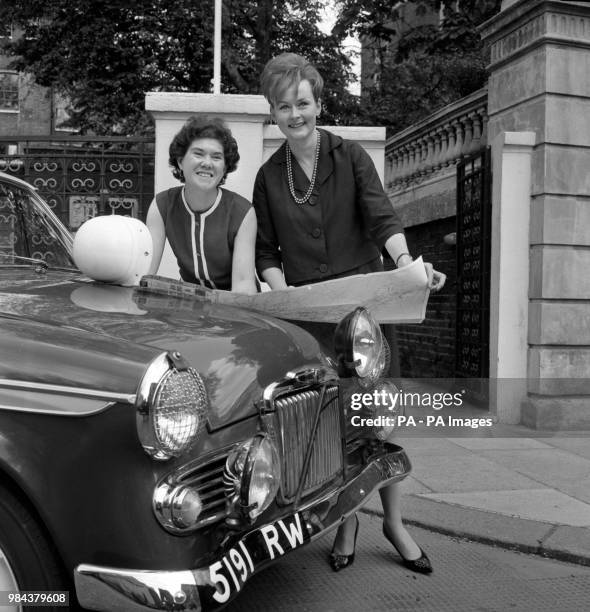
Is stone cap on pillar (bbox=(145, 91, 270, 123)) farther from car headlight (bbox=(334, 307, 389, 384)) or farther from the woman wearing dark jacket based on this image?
car headlight (bbox=(334, 307, 389, 384))

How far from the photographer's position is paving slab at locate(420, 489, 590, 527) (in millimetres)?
4270

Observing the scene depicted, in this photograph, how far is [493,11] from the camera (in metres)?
14.9

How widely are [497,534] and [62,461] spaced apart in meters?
2.63

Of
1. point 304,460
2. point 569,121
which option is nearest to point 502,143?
point 569,121

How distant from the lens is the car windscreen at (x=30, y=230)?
3518mm

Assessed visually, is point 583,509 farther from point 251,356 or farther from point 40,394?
point 40,394

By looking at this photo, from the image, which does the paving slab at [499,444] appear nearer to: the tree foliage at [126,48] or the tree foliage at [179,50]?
the tree foliage at [179,50]

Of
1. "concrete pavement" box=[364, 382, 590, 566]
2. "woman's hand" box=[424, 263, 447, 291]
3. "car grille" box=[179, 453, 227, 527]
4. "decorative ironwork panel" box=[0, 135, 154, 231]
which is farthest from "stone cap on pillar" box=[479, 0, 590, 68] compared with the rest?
"car grille" box=[179, 453, 227, 527]

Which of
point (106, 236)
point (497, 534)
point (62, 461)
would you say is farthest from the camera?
point (497, 534)

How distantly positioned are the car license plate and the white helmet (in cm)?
119

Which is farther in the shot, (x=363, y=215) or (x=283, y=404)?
(x=363, y=215)

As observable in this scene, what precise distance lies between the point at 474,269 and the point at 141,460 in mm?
6026

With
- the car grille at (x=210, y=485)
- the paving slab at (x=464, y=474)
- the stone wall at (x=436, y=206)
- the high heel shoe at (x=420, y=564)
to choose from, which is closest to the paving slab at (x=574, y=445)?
the paving slab at (x=464, y=474)

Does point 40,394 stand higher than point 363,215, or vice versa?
point 363,215
